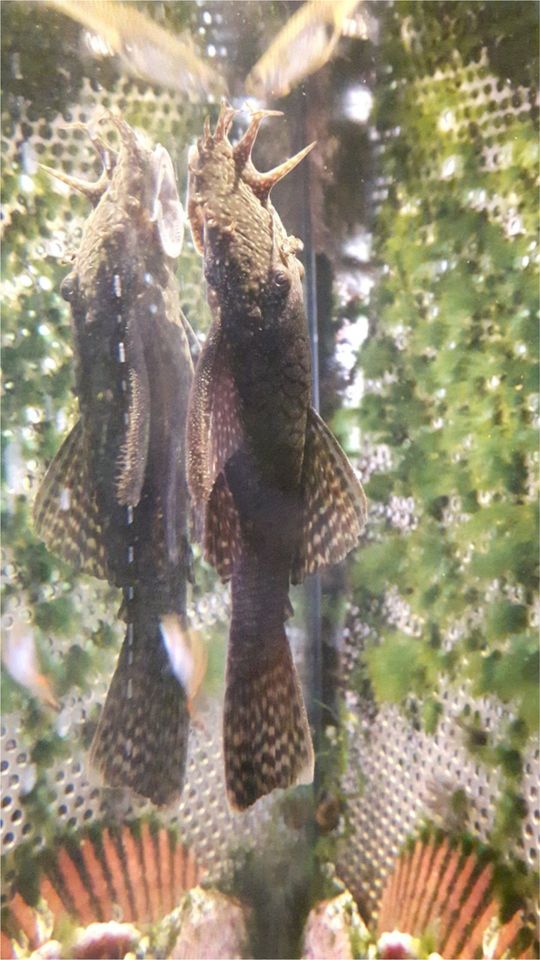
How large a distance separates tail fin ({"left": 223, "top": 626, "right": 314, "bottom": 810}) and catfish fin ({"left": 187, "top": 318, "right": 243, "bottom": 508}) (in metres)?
0.24

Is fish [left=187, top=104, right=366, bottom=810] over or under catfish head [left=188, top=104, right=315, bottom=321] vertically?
under

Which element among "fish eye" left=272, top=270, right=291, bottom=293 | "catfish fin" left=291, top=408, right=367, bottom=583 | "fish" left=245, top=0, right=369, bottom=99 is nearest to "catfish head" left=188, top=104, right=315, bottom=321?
"fish eye" left=272, top=270, right=291, bottom=293

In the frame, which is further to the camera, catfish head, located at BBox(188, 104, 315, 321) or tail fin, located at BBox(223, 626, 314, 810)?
tail fin, located at BBox(223, 626, 314, 810)

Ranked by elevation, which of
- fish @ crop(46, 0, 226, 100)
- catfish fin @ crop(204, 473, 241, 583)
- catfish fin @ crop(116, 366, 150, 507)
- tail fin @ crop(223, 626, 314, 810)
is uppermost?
fish @ crop(46, 0, 226, 100)

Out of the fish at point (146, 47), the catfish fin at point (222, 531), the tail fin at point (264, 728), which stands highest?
the fish at point (146, 47)

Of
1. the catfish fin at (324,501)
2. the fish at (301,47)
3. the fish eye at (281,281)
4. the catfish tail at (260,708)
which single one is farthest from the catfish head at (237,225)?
the catfish tail at (260,708)

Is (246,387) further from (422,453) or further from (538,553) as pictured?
(538,553)

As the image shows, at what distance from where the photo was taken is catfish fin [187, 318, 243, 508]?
1067 mm

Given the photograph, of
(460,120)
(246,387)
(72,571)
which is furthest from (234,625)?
(460,120)

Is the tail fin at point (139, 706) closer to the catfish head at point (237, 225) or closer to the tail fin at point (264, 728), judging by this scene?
the tail fin at point (264, 728)

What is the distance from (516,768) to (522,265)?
2.38ft

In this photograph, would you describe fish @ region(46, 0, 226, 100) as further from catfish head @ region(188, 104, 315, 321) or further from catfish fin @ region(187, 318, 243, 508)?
catfish fin @ region(187, 318, 243, 508)

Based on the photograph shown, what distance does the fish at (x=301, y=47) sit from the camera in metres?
1.10

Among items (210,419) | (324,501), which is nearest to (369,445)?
(324,501)
